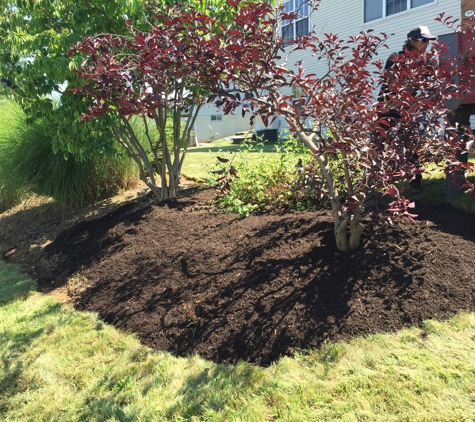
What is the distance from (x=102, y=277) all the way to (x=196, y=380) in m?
1.92

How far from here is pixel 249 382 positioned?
2354 mm

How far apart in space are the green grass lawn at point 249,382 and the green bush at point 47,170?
3889 mm

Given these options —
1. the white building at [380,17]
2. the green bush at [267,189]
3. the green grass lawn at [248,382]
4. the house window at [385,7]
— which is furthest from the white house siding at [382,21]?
the green grass lawn at [248,382]

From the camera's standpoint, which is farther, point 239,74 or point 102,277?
point 102,277

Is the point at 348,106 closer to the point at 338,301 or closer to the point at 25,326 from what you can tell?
the point at 338,301

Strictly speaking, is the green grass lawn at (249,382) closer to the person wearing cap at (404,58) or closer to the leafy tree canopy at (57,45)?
the person wearing cap at (404,58)

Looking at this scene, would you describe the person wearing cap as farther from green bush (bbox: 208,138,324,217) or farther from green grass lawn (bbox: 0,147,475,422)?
green grass lawn (bbox: 0,147,475,422)

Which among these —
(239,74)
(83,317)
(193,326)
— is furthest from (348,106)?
(83,317)

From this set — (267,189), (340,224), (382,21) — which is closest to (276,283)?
(340,224)

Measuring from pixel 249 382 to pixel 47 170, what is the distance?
5.38m

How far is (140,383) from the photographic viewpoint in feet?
8.34

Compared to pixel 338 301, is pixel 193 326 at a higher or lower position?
lower

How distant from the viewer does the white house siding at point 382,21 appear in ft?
34.7

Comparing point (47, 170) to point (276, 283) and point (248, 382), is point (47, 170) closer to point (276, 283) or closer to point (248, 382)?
point (276, 283)
